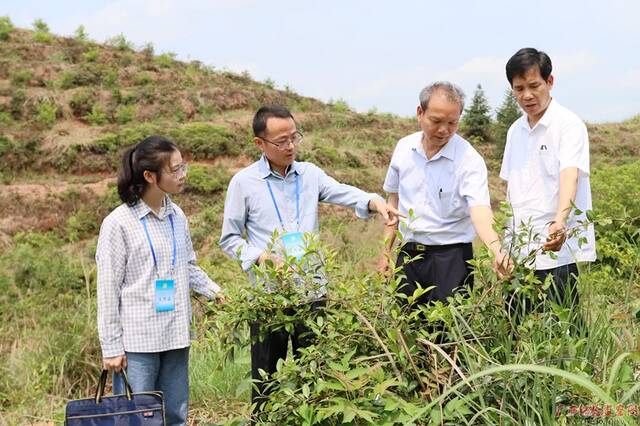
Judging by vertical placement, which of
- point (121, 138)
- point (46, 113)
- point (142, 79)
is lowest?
point (121, 138)

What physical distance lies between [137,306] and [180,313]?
19cm

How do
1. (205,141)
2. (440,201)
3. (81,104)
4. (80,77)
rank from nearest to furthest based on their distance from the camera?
(440,201), (205,141), (81,104), (80,77)

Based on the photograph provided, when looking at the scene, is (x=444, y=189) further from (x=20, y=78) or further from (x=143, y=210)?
(x=20, y=78)

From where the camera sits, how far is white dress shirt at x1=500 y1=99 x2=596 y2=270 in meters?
2.97

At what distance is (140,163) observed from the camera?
9.51 ft

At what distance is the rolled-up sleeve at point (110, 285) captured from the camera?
279 cm

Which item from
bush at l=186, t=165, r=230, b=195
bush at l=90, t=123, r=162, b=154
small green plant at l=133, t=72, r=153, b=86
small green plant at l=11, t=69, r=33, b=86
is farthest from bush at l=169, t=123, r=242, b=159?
small green plant at l=11, t=69, r=33, b=86

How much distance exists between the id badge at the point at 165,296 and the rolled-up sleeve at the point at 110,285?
0.16 m

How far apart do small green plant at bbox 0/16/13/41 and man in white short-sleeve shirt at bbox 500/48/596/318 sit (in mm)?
22655

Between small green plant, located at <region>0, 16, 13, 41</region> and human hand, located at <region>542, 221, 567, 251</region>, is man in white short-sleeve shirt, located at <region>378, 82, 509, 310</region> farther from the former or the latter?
small green plant, located at <region>0, 16, 13, 41</region>

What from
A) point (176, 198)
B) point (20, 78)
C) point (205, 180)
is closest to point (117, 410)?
point (176, 198)

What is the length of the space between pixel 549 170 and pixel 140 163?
5.84 feet

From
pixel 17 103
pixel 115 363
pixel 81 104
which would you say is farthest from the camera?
pixel 81 104

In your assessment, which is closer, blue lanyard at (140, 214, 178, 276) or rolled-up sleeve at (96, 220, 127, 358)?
rolled-up sleeve at (96, 220, 127, 358)
